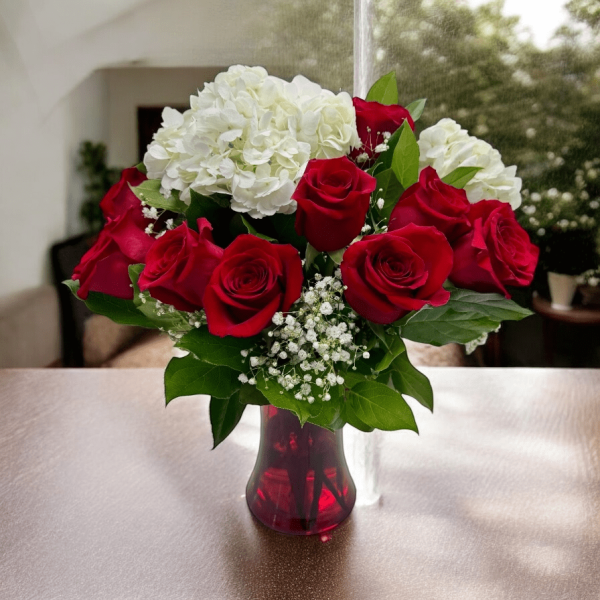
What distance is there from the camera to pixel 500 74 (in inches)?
71.7

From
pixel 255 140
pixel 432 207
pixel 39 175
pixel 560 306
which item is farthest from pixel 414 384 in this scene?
pixel 39 175

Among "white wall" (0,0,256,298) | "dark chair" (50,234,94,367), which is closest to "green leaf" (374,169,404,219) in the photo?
"white wall" (0,0,256,298)

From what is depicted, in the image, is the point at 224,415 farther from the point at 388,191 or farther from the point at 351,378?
the point at 388,191

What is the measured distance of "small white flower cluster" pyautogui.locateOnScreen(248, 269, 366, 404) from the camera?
0.56 meters

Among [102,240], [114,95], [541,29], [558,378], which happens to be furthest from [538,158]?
[102,240]

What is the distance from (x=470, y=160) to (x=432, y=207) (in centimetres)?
11

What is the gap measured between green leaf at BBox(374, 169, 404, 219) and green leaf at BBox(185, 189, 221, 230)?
0.54 ft

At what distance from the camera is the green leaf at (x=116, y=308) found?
0.67 metres

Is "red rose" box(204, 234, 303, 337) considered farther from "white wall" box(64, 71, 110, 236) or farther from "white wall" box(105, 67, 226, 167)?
"white wall" box(64, 71, 110, 236)

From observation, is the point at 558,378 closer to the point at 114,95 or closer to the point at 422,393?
the point at 422,393

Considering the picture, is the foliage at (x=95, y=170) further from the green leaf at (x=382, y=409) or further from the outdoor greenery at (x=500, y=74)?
the green leaf at (x=382, y=409)

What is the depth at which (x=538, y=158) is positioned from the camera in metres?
1.83

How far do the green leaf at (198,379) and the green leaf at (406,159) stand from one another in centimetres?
26

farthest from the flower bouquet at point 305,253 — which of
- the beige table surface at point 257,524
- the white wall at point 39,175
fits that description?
the white wall at point 39,175
